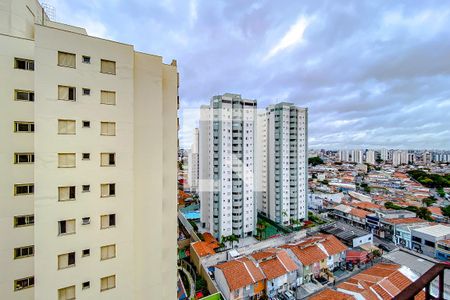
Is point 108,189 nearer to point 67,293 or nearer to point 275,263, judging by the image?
point 67,293

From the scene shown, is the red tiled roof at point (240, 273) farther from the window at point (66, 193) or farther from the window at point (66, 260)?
the window at point (66, 193)

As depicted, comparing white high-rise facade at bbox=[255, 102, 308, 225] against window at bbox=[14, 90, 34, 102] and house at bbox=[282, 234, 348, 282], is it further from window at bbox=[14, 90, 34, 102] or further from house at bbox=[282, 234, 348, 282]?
window at bbox=[14, 90, 34, 102]

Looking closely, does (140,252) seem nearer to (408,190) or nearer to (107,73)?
(107,73)

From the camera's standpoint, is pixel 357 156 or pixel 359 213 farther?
pixel 357 156

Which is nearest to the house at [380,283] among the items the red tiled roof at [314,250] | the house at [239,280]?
the red tiled roof at [314,250]

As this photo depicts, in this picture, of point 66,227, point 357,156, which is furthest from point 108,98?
point 357,156

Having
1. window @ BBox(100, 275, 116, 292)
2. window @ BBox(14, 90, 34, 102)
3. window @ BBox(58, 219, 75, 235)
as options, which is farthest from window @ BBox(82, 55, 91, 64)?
window @ BBox(100, 275, 116, 292)

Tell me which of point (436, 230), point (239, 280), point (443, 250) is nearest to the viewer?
point (239, 280)
